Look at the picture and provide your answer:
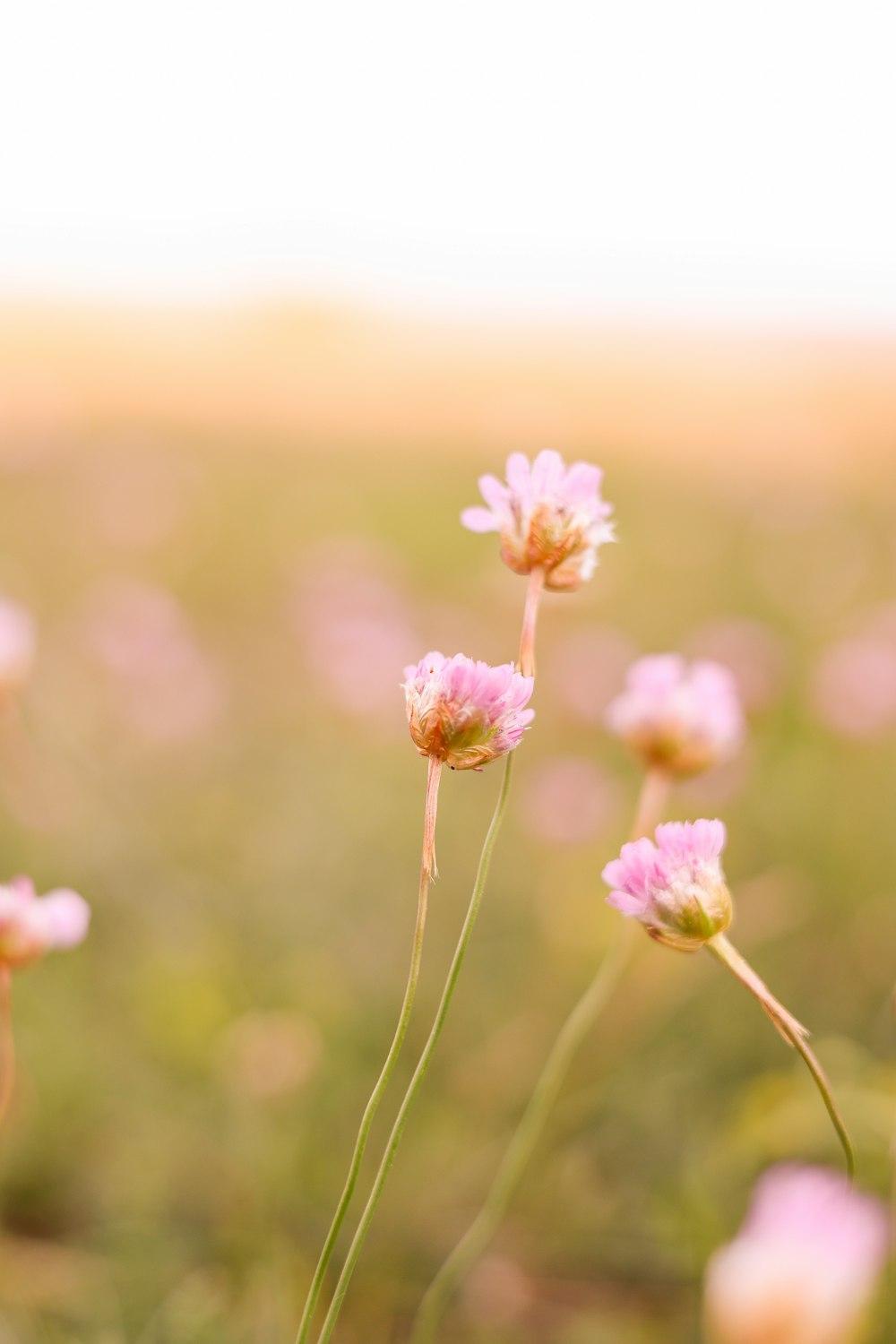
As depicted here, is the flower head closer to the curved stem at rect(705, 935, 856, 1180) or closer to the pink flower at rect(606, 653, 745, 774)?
the curved stem at rect(705, 935, 856, 1180)

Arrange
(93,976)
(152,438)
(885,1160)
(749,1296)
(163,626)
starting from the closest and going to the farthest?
(749,1296) < (885,1160) < (93,976) < (163,626) < (152,438)

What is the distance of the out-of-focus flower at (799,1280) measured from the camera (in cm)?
34

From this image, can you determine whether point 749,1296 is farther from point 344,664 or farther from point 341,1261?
point 344,664

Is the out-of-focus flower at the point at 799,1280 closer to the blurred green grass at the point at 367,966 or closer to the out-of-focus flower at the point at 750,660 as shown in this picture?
the blurred green grass at the point at 367,966

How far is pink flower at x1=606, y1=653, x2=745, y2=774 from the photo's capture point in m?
0.65

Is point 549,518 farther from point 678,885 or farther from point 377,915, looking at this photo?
point 377,915

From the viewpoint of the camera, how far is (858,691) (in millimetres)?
1432

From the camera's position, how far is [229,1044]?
1033mm

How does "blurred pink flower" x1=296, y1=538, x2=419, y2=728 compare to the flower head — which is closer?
the flower head

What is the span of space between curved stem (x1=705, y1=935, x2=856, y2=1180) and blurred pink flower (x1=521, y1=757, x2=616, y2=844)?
88 centimetres

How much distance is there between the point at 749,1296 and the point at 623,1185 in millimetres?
708

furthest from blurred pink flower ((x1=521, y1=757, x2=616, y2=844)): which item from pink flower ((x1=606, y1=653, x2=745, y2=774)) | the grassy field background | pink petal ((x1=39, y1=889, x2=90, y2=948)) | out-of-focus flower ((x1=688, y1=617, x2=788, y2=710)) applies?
pink petal ((x1=39, y1=889, x2=90, y2=948))

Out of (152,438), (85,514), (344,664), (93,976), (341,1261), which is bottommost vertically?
(341,1261)

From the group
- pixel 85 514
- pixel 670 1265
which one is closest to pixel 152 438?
pixel 85 514
